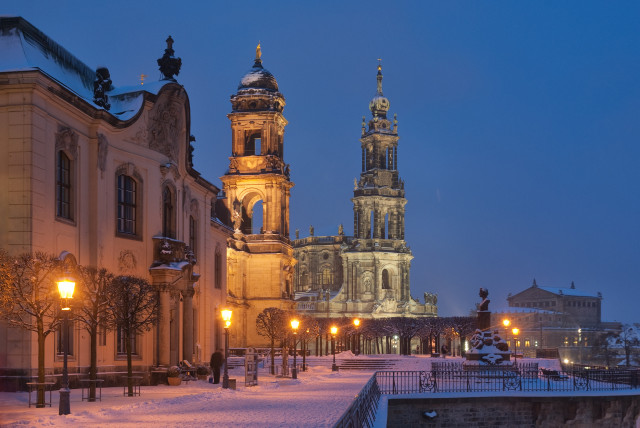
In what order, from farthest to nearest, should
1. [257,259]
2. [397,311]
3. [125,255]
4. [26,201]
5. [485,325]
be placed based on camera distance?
[397,311] → [257,259] → [485,325] → [125,255] → [26,201]

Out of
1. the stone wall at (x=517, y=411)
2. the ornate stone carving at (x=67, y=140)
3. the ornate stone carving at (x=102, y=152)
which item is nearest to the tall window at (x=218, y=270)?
the ornate stone carving at (x=102, y=152)

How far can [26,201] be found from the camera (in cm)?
2878

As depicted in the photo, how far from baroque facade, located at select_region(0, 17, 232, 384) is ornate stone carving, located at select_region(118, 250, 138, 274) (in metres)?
0.04

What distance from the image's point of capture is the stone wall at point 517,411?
1351 inches

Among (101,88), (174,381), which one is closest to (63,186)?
(101,88)

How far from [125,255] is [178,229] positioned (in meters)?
5.71

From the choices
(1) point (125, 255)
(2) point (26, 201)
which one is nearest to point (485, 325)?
(1) point (125, 255)

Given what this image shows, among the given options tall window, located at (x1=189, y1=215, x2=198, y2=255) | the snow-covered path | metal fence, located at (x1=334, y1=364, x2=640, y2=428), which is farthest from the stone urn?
tall window, located at (x1=189, y1=215, x2=198, y2=255)

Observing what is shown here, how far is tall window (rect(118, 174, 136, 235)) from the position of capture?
3625 cm

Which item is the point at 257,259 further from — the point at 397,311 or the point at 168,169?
the point at 168,169

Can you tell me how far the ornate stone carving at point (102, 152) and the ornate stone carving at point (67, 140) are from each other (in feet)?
4.83

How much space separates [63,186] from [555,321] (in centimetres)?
14254

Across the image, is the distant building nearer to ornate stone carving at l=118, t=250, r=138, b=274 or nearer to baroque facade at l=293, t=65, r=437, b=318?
baroque facade at l=293, t=65, r=437, b=318

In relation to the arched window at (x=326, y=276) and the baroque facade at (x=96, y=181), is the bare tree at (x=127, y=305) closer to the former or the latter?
the baroque facade at (x=96, y=181)
